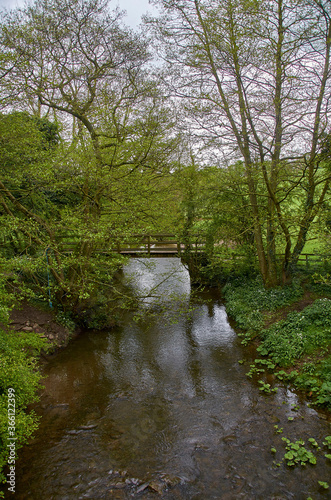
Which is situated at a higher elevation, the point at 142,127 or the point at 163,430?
the point at 142,127

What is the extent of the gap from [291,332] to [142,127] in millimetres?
7879

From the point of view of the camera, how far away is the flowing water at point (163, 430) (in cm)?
431

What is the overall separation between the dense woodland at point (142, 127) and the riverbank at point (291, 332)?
38.3 inches

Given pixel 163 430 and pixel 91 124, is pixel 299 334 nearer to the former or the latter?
pixel 163 430

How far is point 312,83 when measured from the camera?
8.62m

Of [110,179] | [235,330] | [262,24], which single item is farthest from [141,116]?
[235,330]

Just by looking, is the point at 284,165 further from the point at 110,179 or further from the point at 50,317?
the point at 50,317

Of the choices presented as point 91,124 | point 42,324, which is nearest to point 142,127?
point 91,124

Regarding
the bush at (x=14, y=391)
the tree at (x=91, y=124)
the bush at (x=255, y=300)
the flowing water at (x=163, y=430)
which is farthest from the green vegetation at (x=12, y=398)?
the bush at (x=255, y=300)

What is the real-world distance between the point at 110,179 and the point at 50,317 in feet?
16.2

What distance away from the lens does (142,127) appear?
9.55m

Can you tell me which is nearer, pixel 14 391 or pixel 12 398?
pixel 12 398

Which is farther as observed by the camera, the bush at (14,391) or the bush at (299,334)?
the bush at (299,334)

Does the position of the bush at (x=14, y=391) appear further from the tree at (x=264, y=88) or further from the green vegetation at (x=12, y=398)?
the tree at (x=264, y=88)
